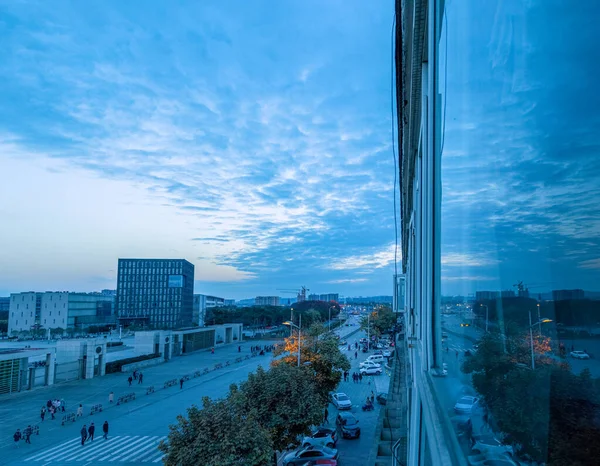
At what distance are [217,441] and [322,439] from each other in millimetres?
8169

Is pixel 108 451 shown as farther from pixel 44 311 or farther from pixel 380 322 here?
pixel 44 311

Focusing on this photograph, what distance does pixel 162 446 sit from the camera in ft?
28.2

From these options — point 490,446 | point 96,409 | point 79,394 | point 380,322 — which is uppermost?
point 490,446

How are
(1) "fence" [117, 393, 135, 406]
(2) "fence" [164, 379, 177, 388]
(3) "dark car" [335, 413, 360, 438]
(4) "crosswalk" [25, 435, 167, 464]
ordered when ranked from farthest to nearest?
(2) "fence" [164, 379, 177, 388]
(1) "fence" [117, 393, 135, 406]
(3) "dark car" [335, 413, 360, 438]
(4) "crosswalk" [25, 435, 167, 464]

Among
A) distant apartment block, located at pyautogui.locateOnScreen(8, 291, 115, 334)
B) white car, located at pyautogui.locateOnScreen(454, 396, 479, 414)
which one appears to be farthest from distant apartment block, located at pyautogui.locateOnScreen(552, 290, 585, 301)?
distant apartment block, located at pyautogui.locateOnScreen(8, 291, 115, 334)

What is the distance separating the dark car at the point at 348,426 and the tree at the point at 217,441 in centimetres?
892

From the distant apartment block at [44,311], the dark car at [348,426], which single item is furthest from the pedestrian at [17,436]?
the distant apartment block at [44,311]

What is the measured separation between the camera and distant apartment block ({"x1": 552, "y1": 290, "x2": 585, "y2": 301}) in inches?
31.7

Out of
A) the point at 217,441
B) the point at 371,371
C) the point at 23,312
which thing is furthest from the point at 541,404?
the point at 23,312

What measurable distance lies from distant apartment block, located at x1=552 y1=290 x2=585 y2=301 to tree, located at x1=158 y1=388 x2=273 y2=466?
344 inches

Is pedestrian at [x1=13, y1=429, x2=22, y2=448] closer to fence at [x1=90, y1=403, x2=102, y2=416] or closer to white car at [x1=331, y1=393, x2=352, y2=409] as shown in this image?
fence at [x1=90, y1=403, x2=102, y2=416]

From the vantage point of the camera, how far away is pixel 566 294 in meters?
0.86

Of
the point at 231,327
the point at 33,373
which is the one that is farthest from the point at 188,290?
the point at 33,373

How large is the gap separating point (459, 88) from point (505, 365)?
45.5 inches
